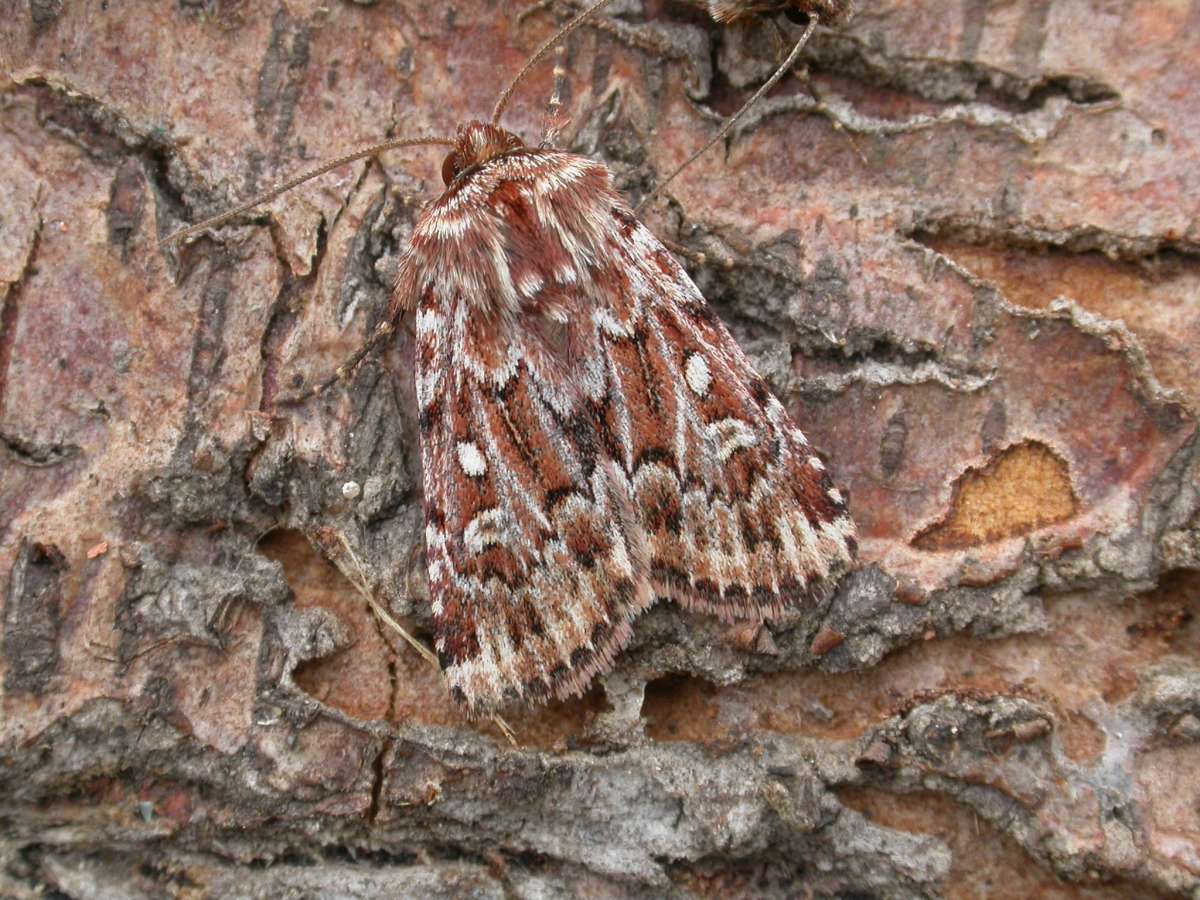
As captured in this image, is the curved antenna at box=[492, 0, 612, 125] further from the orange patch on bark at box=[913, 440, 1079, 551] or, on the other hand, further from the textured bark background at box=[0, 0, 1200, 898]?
the orange patch on bark at box=[913, 440, 1079, 551]

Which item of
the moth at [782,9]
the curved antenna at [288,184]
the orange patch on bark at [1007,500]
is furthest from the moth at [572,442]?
the moth at [782,9]

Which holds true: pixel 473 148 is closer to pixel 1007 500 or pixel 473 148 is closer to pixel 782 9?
pixel 782 9

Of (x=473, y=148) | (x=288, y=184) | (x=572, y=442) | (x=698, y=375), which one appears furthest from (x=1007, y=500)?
(x=288, y=184)

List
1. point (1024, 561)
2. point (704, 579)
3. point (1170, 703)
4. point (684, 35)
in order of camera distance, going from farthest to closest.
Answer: point (684, 35)
point (704, 579)
point (1024, 561)
point (1170, 703)

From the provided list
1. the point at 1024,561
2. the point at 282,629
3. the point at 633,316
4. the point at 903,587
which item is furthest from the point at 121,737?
the point at 1024,561

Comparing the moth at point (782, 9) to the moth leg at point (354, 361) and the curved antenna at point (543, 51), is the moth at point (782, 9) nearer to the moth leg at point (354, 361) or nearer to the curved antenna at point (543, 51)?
the curved antenna at point (543, 51)

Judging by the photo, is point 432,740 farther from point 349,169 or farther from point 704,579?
point 349,169
